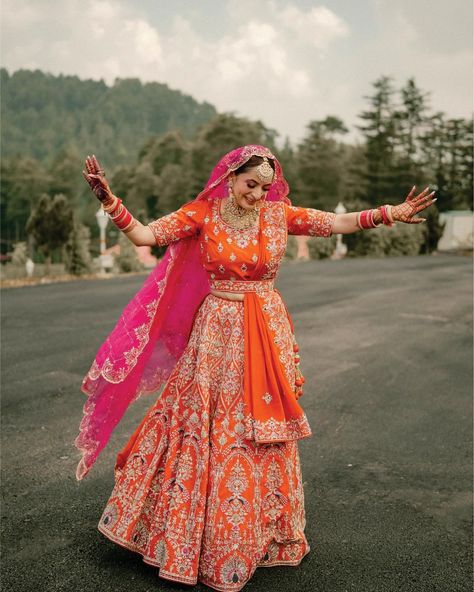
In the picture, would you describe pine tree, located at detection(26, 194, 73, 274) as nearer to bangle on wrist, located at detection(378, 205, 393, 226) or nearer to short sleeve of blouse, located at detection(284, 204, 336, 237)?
short sleeve of blouse, located at detection(284, 204, 336, 237)

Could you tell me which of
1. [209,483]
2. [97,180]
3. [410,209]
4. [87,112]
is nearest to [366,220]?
[410,209]

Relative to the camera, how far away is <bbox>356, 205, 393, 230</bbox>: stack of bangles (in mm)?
3346

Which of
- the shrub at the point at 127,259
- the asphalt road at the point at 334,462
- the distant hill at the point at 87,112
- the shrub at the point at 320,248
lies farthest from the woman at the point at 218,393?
the distant hill at the point at 87,112

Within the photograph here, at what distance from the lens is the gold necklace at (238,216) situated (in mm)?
3287

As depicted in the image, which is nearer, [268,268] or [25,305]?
[268,268]

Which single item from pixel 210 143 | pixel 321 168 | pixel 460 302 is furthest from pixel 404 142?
pixel 460 302

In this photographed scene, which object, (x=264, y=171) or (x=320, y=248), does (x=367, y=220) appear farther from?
(x=320, y=248)

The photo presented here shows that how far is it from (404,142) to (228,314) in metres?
46.6

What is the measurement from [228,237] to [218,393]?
768 millimetres

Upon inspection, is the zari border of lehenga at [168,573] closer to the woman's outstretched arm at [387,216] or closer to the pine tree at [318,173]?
the woman's outstretched arm at [387,216]

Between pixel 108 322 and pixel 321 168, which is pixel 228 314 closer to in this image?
pixel 108 322

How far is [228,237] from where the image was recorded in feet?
10.7

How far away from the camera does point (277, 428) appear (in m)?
3.14

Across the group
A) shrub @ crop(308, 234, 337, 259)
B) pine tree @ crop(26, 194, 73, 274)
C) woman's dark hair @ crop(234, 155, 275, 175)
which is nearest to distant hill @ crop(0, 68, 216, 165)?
shrub @ crop(308, 234, 337, 259)
